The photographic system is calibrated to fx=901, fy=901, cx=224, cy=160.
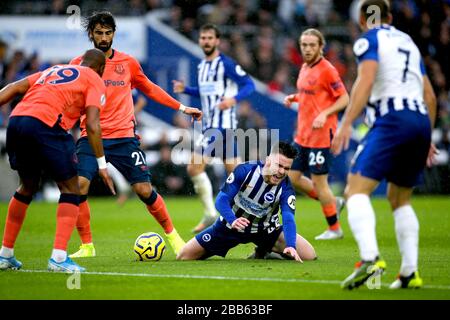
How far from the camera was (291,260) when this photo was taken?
9328 mm

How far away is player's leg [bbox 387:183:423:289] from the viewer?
710cm

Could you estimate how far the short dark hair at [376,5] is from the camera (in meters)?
7.11

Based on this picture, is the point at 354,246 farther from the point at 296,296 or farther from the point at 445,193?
the point at 445,193

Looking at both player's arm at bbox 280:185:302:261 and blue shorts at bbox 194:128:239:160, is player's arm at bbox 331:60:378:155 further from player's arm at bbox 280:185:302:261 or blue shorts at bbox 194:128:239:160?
blue shorts at bbox 194:128:239:160

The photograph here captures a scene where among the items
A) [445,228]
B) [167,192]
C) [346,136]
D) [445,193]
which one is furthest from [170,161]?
[346,136]

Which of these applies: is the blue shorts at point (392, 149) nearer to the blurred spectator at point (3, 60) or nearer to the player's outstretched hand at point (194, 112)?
the player's outstretched hand at point (194, 112)

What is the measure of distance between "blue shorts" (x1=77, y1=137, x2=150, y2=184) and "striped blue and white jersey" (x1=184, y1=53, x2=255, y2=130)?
162 inches

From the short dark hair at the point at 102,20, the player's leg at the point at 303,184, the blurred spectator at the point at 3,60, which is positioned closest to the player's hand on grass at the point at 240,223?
the short dark hair at the point at 102,20

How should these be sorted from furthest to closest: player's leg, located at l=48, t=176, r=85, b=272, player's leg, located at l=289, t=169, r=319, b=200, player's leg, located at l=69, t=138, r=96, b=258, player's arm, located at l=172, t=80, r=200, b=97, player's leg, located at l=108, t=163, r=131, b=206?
player's leg, located at l=108, t=163, r=131, b=206 < player's arm, located at l=172, t=80, r=200, b=97 < player's leg, located at l=289, t=169, r=319, b=200 < player's leg, located at l=69, t=138, r=96, b=258 < player's leg, located at l=48, t=176, r=85, b=272

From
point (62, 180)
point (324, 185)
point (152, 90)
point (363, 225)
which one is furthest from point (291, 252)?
point (324, 185)

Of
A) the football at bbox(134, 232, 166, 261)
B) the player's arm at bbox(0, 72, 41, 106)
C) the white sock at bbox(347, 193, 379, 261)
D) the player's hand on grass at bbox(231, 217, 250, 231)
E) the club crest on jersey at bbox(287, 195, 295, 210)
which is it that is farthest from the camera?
the football at bbox(134, 232, 166, 261)

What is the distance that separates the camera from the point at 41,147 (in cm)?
786

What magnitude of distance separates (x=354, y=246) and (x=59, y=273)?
4431 millimetres

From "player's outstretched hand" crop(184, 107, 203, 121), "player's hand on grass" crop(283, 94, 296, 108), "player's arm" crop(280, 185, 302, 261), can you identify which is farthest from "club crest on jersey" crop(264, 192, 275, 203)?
"player's hand on grass" crop(283, 94, 296, 108)
